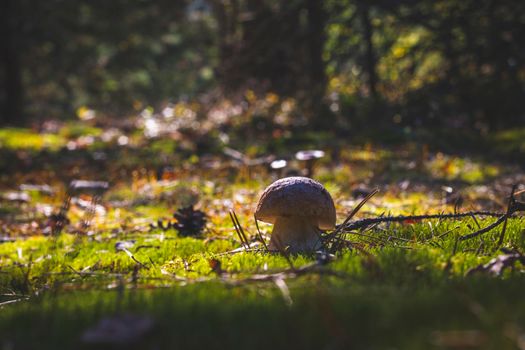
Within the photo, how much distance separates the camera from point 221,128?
11.9 m

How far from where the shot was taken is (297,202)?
10.2ft

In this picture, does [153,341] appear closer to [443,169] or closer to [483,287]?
[483,287]

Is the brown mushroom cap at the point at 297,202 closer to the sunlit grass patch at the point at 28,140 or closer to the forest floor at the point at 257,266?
the forest floor at the point at 257,266

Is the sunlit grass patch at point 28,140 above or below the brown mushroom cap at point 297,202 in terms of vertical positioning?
above

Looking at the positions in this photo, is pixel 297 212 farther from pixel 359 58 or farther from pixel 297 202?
pixel 359 58

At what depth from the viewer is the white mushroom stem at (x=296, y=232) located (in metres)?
3.23

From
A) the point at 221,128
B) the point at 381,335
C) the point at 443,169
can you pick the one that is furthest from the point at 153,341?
the point at 221,128

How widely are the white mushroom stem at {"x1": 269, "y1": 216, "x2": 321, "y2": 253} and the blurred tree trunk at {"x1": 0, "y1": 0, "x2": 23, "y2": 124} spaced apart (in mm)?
16372

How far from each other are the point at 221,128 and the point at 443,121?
15.9 feet

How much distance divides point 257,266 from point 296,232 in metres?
0.74

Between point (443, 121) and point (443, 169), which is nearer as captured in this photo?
point (443, 169)

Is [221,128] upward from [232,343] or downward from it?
upward

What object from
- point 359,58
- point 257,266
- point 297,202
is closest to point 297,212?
point 297,202

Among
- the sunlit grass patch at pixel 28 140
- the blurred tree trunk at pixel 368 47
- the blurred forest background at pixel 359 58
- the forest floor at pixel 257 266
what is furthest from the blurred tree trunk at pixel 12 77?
the blurred tree trunk at pixel 368 47
